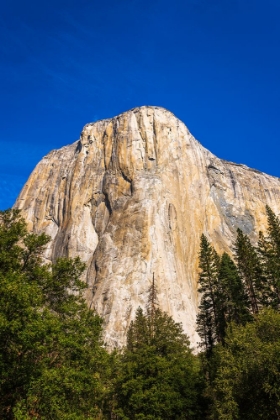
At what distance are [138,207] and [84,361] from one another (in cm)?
6135

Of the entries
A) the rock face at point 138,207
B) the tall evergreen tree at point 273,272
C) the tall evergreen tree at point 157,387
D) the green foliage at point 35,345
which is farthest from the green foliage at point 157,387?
the rock face at point 138,207

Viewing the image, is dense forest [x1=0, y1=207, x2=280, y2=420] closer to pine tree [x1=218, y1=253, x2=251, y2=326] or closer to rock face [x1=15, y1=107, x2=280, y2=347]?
pine tree [x1=218, y1=253, x2=251, y2=326]

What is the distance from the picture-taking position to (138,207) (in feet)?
259

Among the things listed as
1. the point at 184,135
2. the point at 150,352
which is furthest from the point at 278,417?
the point at 184,135

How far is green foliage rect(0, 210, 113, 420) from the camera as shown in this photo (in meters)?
14.4

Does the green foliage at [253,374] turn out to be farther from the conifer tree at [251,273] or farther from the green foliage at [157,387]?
the conifer tree at [251,273]

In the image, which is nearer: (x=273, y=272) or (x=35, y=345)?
(x=35, y=345)

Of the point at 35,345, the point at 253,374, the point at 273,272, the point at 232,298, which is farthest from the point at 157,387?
the point at 273,272

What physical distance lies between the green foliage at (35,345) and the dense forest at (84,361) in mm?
44

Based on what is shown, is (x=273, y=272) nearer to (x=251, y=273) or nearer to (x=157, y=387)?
(x=251, y=273)

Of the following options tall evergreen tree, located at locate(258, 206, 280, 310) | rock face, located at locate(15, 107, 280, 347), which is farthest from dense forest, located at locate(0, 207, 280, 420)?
rock face, located at locate(15, 107, 280, 347)

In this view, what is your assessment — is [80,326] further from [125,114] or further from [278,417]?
[125,114]

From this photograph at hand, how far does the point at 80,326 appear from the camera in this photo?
61.1ft

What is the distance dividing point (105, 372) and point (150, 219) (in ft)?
161
